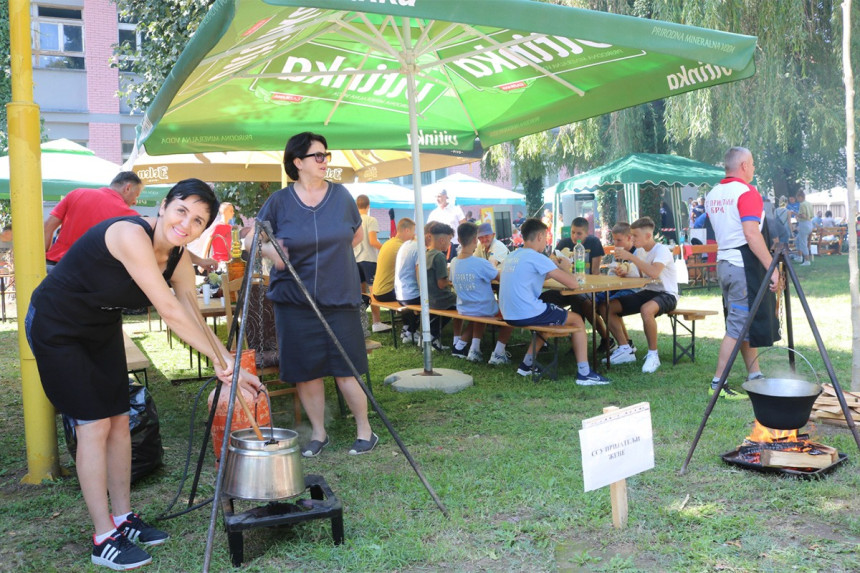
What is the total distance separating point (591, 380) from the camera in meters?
6.50

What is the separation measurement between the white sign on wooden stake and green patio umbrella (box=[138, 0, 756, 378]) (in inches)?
79.0

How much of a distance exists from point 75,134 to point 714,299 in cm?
2042

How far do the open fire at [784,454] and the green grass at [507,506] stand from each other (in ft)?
0.22

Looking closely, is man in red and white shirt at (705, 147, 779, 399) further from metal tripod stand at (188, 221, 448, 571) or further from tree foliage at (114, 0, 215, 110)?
tree foliage at (114, 0, 215, 110)

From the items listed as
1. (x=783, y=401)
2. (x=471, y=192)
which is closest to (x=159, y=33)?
(x=471, y=192)

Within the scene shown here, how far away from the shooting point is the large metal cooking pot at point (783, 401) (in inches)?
152

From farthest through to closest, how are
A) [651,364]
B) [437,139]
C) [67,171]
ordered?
[67,171] < [437,139] < [651,364]

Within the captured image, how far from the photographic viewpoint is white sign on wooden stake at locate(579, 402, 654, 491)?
10.4ft

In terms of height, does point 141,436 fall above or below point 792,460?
above

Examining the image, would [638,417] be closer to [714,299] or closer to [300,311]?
[300,311]

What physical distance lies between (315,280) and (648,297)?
3897mm

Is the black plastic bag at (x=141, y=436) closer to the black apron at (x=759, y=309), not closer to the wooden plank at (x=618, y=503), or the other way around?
the wooden plank at (x=618, y=503)

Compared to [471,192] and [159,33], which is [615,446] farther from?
[471,192]

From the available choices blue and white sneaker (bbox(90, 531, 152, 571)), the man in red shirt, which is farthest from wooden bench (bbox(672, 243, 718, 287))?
blue and white sneaker (bbox(90, 531, 152, 571))
